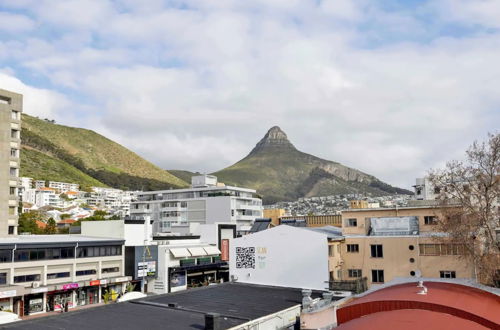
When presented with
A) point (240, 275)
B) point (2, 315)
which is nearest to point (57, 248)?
point (240, 275)

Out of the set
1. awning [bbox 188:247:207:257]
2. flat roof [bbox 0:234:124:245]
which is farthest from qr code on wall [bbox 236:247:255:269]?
flat roof [bbox 0:234:124:245]

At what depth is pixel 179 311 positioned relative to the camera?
26922mm

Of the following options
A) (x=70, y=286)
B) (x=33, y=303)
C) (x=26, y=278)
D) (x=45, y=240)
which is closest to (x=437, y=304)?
(x=70, y=286)

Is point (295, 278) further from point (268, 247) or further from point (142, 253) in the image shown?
point (142, 253)

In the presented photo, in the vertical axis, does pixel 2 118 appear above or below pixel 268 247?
above

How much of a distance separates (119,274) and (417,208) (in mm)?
37128

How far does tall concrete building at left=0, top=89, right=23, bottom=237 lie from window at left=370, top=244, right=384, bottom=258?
5326 centimetres

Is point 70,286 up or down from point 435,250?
down

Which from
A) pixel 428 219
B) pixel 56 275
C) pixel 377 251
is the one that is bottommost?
pixel 56 275

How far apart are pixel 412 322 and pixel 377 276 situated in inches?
1181

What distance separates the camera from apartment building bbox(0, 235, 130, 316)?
45031 mm

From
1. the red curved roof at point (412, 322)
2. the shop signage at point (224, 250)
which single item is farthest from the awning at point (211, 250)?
the red curved roof at point (412, 322)

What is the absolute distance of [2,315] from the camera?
25328mm

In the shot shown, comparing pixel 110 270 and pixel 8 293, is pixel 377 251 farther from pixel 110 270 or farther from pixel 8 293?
pixel 8 293
